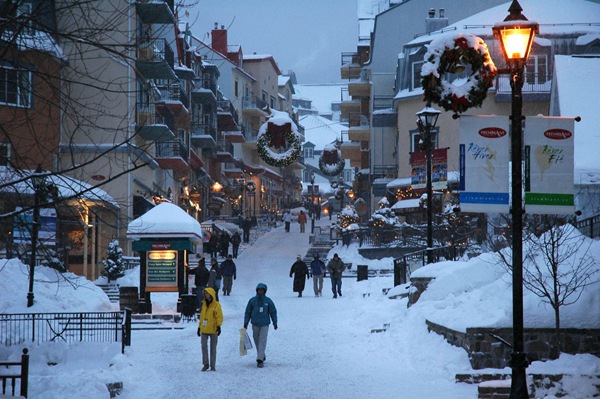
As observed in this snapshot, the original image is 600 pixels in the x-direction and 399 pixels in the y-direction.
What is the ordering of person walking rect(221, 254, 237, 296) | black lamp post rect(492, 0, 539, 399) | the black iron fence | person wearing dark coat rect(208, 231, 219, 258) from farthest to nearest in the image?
person wearing dark coat rect(208, 231, 219, 258) → person walking rect(221, 254, 237, 296) → the black iron fence → black lamp post rect(492, 0, 539, 399)

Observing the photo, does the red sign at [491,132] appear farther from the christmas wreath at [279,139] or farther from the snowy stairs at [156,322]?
the christmas wreath at [279,139]

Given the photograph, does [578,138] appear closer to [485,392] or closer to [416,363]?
[416,363]

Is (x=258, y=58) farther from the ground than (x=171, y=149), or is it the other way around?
(x=258, y=58)

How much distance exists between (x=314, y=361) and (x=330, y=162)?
44.9 meters

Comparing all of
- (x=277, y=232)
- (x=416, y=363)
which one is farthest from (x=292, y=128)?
(x=277, y=232)

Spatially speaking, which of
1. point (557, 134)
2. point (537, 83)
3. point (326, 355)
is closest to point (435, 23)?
point (537, 83)

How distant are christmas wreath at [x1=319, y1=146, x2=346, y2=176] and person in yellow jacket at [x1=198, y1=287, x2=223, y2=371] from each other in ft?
147

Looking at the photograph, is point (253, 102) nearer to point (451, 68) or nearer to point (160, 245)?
point (160, 245)

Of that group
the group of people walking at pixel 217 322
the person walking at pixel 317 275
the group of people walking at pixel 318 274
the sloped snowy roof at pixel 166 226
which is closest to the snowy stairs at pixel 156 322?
the sloped snowy roof at pixel 166 226

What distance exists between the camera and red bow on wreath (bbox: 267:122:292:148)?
113ft

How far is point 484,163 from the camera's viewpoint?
41.7ft

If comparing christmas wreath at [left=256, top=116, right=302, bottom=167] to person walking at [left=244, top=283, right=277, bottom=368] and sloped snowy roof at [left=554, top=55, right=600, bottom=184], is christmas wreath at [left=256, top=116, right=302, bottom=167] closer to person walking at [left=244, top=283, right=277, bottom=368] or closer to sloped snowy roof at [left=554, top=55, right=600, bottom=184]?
sloped snowy roof at [left=554, top=55, right=600, bottom=184]

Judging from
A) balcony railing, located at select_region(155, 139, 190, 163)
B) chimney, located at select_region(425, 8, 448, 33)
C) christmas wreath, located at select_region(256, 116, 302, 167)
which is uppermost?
chimney, located at select_region(425, 8, 448, 33)

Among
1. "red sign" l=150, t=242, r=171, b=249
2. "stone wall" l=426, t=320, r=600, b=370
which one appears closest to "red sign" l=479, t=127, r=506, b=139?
"stone wall" l=426, t=320, r=600, b=370
